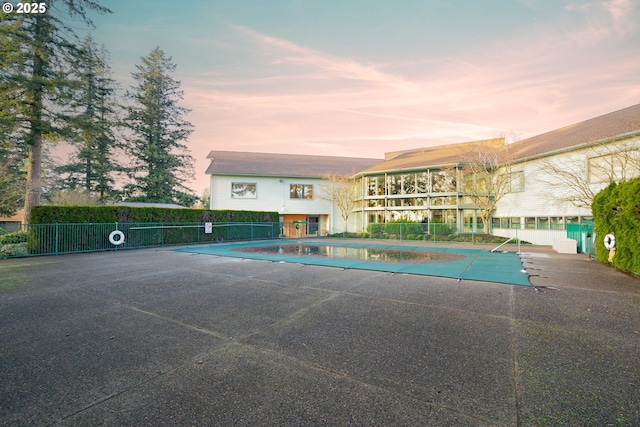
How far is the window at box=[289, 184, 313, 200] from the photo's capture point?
29219 millimetres

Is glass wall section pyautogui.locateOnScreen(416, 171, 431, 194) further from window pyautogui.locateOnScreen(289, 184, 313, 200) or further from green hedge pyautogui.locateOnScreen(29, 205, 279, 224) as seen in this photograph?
green hedge pyautogui.locateOnScreen(29, 205, 279, 224)

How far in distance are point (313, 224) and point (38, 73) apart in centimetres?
2324

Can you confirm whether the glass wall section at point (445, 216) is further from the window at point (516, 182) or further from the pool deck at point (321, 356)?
the pool deck at point (321, 356)

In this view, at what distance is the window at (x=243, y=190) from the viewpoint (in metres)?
27.8

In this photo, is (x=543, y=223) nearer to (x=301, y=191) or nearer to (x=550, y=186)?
(x=550, y=186)

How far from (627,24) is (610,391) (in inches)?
733

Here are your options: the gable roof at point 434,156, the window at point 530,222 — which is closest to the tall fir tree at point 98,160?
the gable roof at point 434,156

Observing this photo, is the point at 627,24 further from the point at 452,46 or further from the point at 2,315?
the point at 2,315

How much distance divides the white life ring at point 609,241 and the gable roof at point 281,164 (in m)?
21.9

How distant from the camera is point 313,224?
1215 inches

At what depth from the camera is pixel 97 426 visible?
1972 mm

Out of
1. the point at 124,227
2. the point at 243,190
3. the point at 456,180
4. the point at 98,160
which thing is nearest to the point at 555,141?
the point at 456,180

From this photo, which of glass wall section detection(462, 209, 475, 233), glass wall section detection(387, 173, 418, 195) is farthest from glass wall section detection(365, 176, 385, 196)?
glass wall section detection(462, 209, 475, 233)

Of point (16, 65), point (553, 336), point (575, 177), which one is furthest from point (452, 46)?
point (16, 65)
